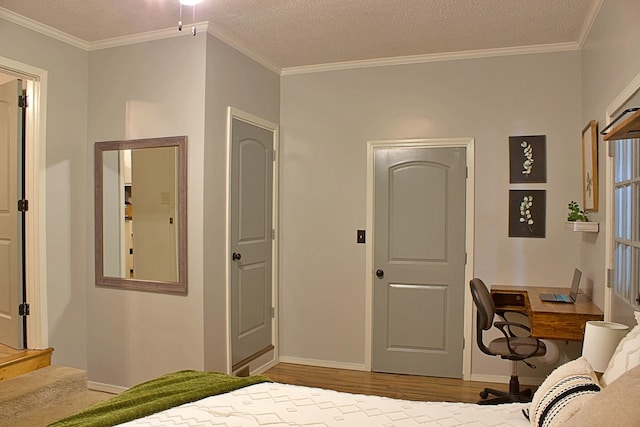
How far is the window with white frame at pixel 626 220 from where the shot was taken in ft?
7.43

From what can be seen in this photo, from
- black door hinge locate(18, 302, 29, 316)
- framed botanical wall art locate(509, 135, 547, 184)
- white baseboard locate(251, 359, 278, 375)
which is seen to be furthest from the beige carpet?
framed botanical wall art locate(509, 135, 547, 184)

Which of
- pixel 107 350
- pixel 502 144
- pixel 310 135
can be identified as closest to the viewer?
pixel 107 350

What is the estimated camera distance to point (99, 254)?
12.6ft

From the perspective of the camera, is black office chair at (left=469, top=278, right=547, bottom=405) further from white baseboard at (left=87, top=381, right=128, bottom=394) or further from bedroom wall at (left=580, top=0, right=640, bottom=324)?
white baseboard at (left=87, top=381, right=128, bottom=394)

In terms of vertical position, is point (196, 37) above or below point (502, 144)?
Result: above

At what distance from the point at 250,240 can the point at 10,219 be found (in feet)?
5.81

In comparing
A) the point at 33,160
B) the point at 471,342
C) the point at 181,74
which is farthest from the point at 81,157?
the point at 471,342

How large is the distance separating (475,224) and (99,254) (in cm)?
306

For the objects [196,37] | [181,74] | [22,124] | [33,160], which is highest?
[196,37]

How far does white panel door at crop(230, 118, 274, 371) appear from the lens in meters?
3.92

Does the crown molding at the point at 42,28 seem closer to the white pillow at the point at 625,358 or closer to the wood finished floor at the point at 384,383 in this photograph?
the wood finished floor at the point at 384,383

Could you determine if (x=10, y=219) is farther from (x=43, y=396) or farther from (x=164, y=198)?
(x=43, y=396)

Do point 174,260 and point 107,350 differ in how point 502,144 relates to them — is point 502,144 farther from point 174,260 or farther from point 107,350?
point 107,350

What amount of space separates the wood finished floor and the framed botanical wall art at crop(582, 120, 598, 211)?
1.65 m
